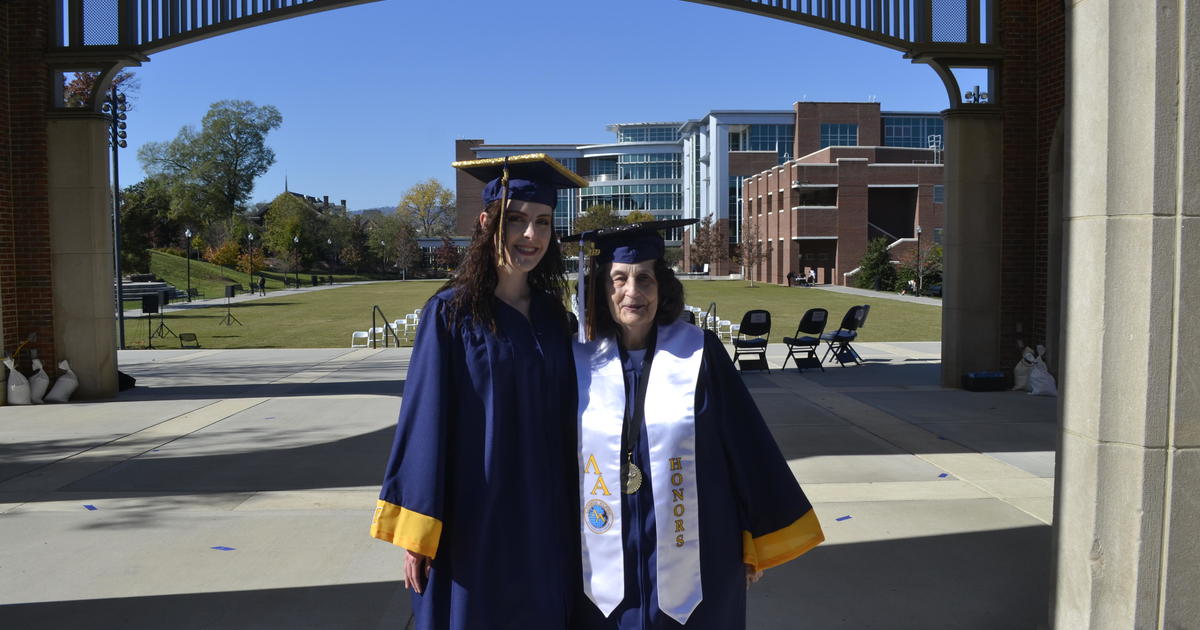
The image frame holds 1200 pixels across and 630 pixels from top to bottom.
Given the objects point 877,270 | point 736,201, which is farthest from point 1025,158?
point 736,201

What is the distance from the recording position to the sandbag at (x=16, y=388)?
10.5 metres

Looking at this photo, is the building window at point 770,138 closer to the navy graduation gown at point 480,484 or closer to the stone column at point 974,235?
the stone column at point 974,235

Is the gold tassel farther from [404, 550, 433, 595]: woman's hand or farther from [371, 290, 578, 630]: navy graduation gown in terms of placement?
[404, 550, 433, 595]: woman's hand

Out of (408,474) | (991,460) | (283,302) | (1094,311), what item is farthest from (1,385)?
(283,302)

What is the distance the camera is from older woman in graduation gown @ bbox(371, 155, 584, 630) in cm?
282

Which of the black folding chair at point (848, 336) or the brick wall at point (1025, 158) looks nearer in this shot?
the brick wall at point (1025, 158)

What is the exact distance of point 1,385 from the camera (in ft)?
34.3

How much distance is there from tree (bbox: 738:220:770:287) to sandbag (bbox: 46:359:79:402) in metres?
52.6

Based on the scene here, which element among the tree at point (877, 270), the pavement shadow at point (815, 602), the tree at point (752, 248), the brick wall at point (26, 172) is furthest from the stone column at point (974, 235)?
the tree at point (752, 248)

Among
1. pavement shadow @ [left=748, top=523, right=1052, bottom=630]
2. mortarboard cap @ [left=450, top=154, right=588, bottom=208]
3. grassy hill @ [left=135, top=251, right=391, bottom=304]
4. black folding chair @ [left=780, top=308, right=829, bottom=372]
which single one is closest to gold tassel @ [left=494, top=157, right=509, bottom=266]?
mortarboard cap @ [left=450, top=154, right=588, bottom=208]

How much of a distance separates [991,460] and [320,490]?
5.35 m

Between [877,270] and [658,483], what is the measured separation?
48.7 metres

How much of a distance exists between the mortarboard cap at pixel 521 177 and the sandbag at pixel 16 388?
9724mm

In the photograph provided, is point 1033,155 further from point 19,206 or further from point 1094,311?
point 19,206
